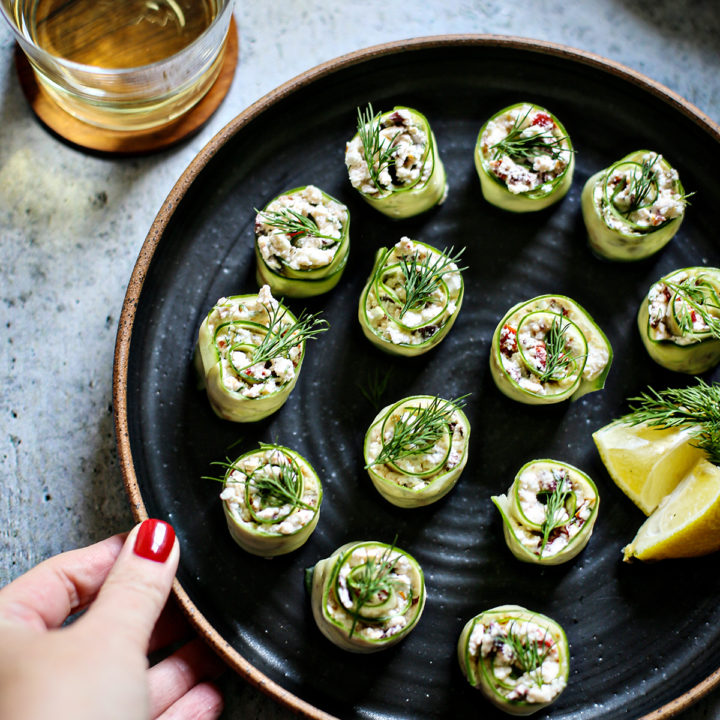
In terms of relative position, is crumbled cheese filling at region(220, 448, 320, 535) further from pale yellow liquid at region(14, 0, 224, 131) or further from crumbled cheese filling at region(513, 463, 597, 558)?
pale yellow liquid at region(14, 0, 224, 131)

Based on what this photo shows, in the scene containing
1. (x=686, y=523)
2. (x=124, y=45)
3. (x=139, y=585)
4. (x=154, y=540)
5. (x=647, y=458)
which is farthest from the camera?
(x=124, y=45)

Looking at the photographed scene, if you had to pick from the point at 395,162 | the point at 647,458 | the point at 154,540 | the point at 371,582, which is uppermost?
the point at 395,162

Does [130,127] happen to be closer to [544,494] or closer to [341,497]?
[341,497]

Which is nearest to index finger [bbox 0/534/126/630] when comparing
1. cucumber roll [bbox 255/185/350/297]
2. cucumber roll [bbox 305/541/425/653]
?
cucumber roll [bbox 305/541/425/653]

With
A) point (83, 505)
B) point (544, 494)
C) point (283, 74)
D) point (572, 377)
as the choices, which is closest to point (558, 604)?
point (544, 494)

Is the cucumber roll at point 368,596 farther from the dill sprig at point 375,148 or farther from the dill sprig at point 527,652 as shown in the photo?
the dill sprig at point 375,148

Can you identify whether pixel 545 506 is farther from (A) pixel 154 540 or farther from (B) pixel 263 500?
(A) pixel 154 540

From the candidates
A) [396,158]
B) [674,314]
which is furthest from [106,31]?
[674,314]
